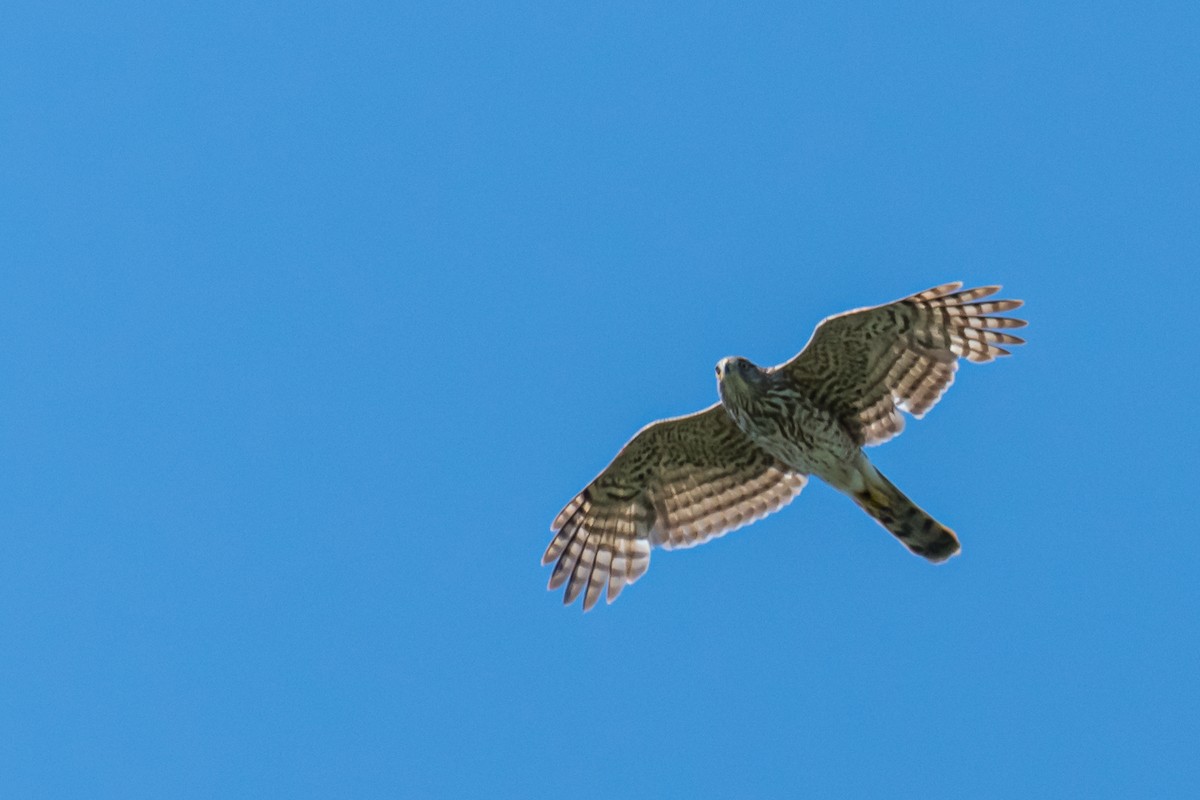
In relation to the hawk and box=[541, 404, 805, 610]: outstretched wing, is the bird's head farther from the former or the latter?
box=[541, 404, 805, 610]: outstretched wing

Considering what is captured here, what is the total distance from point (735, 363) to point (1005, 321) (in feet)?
7.96

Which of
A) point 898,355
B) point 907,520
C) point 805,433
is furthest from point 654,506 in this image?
point 898,355

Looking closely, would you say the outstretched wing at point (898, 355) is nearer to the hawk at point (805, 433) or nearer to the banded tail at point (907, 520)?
the hawk at point (805, 433)

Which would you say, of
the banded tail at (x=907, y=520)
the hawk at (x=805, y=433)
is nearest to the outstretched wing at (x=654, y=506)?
the hawk at (x=805, y=433)

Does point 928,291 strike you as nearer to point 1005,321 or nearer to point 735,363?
point 1005,321

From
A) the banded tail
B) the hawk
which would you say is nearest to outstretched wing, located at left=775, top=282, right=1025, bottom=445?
the hawk

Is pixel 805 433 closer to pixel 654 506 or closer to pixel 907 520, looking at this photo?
pixel 907 520

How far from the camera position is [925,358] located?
1526 cm

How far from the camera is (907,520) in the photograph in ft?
50.0

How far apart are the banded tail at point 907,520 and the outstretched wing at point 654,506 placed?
0.94 meters

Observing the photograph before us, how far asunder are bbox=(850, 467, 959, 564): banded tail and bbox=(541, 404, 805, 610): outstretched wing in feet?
3.09

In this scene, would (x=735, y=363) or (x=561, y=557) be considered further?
(x=561, y=557)

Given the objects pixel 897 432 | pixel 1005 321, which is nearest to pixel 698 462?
pixel 897 432

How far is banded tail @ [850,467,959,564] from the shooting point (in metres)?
15.1
